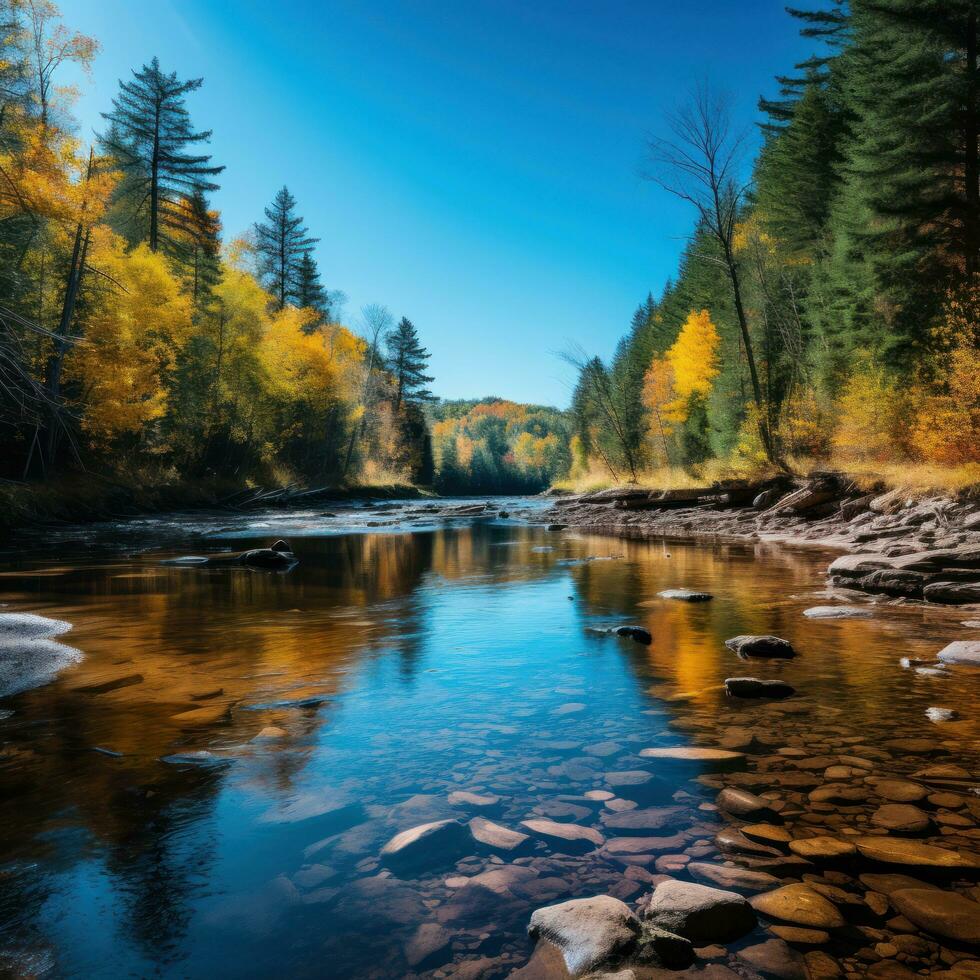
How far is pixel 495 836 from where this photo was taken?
296cm

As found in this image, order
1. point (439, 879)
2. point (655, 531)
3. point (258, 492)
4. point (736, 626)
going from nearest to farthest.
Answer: point (439, 879) → point (736, 626) → point (655, 531) → point (258, 492)

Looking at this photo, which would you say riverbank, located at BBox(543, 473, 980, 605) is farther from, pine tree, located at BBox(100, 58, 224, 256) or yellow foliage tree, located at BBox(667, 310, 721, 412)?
pine tree, located at BBox(100, 58, 224, 256)

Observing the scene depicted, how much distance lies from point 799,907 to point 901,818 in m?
1.00

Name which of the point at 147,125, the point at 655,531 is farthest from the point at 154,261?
the point at 655,531

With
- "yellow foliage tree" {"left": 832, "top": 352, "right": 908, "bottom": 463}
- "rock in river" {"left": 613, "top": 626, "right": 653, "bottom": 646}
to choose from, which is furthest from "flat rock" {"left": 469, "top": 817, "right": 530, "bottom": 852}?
"yellow foliage tree" {"left": 832, "top": 352, "right": 908, "bottom": 463}

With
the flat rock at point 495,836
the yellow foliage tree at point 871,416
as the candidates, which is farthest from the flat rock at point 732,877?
the yellow foliage tree at point 871,416

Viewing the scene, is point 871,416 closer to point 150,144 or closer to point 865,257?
point 865,257

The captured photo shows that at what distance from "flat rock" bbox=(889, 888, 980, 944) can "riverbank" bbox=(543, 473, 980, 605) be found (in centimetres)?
736

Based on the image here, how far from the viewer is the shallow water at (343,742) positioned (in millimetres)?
2340

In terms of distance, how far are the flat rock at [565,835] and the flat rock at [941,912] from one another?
1165mm

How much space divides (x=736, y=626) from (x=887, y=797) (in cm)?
446

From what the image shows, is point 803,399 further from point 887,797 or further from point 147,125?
point 147,125

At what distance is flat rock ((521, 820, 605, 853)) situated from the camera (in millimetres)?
2859

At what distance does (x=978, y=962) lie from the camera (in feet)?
6.58
